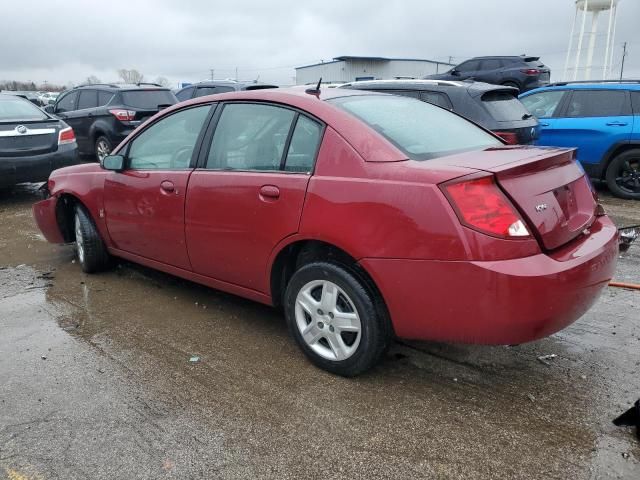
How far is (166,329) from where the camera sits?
3.80m

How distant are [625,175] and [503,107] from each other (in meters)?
2.41

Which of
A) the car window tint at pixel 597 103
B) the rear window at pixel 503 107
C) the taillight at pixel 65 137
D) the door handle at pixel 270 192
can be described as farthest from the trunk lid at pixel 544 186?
the taillight at pixel 65 137

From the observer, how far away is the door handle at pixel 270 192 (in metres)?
3.17

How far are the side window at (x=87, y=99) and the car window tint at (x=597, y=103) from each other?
355 inches

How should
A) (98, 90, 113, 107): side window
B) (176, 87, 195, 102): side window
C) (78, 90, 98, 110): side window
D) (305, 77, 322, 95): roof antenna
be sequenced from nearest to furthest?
1. (305, 77, 322, 95): roof antenna
2. (98, 90, 113, 107): side window
3. (78, 90, 98, 110): side window
4. (176, 87, 195, 102): side window

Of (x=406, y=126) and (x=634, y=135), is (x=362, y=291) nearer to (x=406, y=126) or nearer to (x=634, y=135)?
(x=406, y=126)

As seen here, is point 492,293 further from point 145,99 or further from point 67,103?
point 67,103

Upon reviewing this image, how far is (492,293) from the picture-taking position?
2465mm

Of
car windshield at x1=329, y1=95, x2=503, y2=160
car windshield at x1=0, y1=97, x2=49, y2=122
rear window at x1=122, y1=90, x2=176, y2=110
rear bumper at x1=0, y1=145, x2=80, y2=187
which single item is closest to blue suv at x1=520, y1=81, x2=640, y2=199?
car windshield at x1=329, y1=95, x2=503, y2=160

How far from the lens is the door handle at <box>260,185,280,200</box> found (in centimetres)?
317

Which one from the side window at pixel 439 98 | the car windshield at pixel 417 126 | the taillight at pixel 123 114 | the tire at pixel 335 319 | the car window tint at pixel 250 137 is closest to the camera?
the tire at pixel 335 319

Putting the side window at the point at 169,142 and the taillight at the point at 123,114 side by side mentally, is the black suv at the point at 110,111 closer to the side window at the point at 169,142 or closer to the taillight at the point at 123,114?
the taillight at the point at 123,114

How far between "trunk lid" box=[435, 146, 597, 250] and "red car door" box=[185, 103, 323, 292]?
0.86 m

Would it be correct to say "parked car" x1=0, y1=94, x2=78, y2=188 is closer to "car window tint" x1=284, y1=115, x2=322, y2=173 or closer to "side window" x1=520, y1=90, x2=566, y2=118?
"car window tint" x1=284, y1=115, x2=322, y2=173
